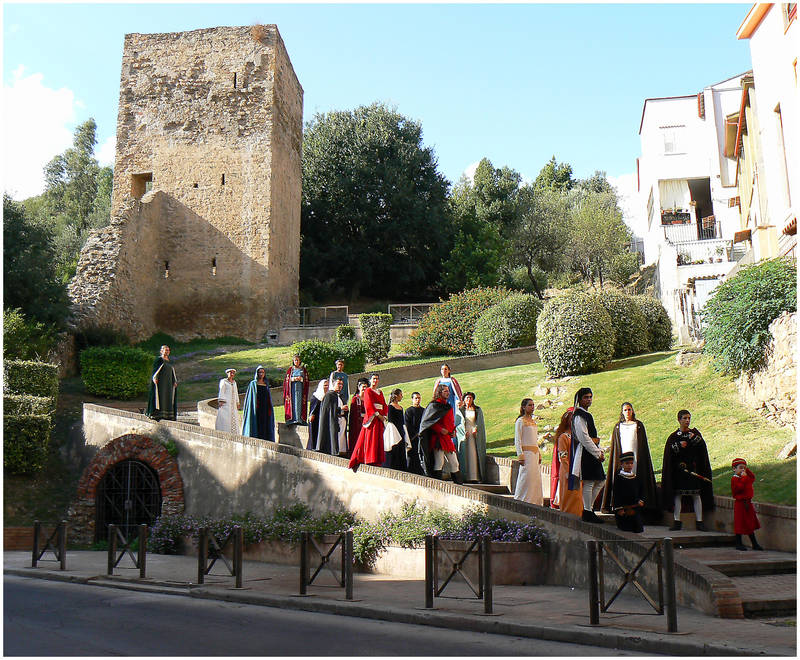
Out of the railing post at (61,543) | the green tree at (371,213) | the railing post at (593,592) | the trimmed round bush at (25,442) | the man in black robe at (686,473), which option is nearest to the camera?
the railing post at (593,592)

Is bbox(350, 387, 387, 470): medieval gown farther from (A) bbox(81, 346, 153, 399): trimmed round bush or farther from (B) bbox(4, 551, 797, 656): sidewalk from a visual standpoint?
(A) bbox(81, 346, 153, 399): trimmed round bush

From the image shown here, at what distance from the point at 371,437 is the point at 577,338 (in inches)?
329

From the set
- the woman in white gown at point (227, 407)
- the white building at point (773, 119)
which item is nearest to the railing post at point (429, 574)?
the woman in white gown at point (227, 407)

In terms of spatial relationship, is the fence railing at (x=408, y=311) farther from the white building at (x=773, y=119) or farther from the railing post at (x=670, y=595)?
the railing post at (x=670, y=595)

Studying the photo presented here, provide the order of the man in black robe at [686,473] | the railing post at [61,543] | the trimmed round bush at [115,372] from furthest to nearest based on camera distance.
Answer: the trimmed round bush at [115,372] < the railing post at [61,543] < the man in black robe at [686,473]

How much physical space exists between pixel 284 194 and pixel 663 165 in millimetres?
17786

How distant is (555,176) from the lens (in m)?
63.1

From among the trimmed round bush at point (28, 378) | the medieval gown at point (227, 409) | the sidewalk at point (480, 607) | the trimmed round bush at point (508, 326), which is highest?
the trimmed round bush at point (508, 326)

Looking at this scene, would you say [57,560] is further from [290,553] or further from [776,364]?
[776,364]

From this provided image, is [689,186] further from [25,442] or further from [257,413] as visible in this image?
[25,442]

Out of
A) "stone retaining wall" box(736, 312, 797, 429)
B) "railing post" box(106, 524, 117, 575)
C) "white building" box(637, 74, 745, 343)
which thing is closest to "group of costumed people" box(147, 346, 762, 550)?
"stone retaining wall" box(736, 312, 797, 429)

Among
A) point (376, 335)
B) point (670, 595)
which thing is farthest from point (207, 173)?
point (670, 595)

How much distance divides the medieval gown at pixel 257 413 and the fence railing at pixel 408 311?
17251 millimetres

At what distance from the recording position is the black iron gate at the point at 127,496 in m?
14.2
